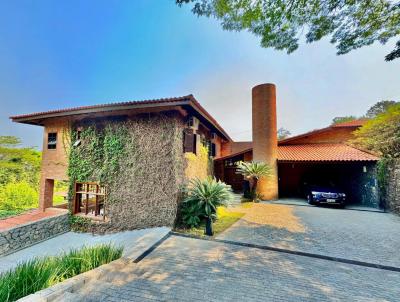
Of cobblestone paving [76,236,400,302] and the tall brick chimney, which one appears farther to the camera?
the tall brick chimney

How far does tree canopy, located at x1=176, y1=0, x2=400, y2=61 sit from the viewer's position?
208 inches

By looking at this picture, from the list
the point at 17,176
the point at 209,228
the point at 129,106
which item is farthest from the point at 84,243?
the point at 17,176

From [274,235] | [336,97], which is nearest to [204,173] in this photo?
[274,235]

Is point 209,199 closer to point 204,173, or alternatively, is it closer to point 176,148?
point 176,148

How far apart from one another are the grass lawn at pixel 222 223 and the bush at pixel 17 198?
1360 cm

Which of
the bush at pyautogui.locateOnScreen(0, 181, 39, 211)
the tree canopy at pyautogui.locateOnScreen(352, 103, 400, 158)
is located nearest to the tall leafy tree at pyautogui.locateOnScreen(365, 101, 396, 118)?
the tree canopy at pyautogui.locateOnScreen(352, 103, 400, 158)

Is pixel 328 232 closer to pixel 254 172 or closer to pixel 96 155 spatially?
pixel 254 172

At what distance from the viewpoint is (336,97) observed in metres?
15.6

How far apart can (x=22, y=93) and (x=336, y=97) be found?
4068cm

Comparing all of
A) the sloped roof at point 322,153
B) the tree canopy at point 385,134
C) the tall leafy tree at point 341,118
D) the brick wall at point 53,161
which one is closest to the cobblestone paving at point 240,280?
the brick wall at point 53,161

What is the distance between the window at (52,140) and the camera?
10050 millimetres

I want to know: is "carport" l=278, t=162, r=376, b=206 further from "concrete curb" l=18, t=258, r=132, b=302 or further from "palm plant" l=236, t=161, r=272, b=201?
"concrete curb" l=18, t=258, r=132, b=302

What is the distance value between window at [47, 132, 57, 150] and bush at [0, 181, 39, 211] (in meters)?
6.19

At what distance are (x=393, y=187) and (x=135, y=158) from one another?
1313 cm
